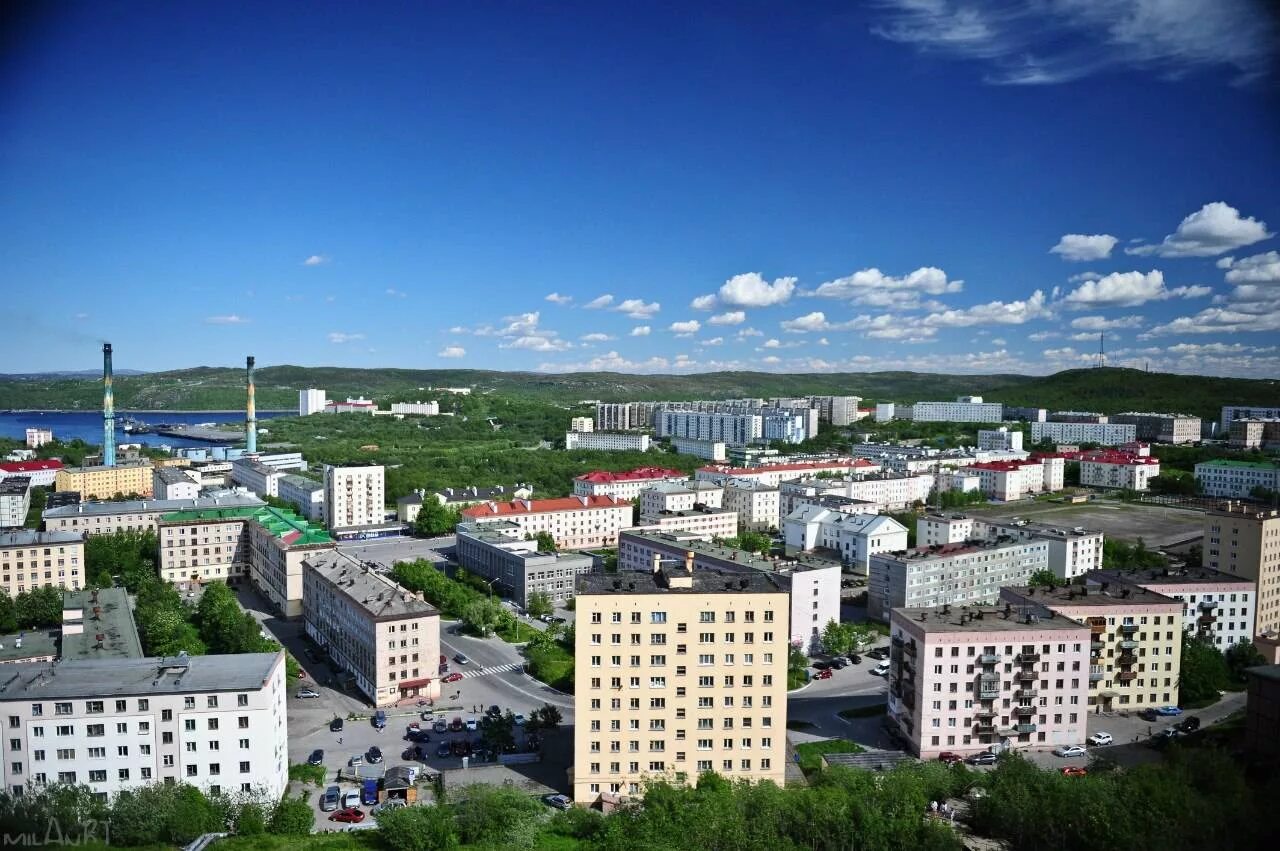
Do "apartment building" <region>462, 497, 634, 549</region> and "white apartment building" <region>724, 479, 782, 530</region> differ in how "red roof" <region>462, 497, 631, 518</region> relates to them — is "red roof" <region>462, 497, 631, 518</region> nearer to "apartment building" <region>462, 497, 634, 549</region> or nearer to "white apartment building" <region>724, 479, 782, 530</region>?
"apartment building" <region>462, 497, 634, 549</region>

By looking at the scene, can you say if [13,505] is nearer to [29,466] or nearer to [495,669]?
[29,466]

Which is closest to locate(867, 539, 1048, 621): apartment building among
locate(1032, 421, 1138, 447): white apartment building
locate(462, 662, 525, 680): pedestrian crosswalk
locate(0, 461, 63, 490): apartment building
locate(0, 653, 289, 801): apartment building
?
locate(462, 662, 525, 680): pedestrian crosswalk

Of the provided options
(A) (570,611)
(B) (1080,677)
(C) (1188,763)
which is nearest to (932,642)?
(B) (1080,677)

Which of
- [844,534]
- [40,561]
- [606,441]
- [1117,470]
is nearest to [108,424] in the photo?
[40,561]

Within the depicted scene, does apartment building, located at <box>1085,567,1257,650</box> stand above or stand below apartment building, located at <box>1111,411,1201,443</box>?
below

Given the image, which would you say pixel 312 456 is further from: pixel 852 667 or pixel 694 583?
pixel 694 583

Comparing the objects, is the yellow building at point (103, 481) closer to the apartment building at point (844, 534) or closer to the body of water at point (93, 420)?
the apartment building at point (844, 534)
